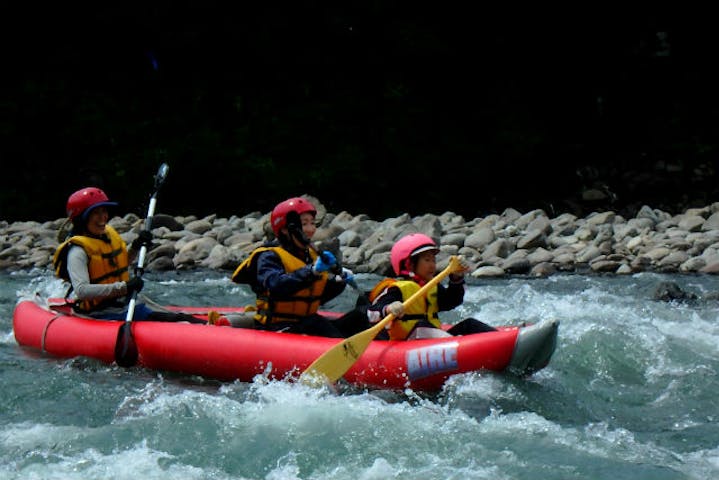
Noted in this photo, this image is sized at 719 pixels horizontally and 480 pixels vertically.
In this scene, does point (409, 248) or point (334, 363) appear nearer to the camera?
point (334, 363)

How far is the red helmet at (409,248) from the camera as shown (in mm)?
5270

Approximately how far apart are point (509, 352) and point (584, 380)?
2.93ft

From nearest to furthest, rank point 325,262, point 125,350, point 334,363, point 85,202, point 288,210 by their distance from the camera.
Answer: point 334,363 < point 325,262 < point 288,210 < point 125,350 < point 85,202

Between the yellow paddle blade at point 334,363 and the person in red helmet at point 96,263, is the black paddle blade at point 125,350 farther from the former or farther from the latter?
the yellow paddle blade at point 334,363

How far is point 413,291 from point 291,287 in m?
0.64

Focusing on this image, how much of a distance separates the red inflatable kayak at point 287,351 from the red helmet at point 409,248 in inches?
17.3

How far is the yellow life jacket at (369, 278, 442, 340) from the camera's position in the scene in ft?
17.2

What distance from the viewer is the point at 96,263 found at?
586cm

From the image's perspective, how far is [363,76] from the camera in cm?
1500

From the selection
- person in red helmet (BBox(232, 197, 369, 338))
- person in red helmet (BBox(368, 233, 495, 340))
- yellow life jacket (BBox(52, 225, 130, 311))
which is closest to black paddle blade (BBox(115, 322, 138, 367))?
yellow life jacket (BBox(52, 225, 130, 311))

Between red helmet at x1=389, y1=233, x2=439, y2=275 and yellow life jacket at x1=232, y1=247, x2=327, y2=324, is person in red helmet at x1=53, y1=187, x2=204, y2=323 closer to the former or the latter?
yellow life jacket at x1=232, y1=247, x2=327, y2=324

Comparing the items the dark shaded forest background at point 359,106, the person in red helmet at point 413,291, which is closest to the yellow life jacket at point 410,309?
the person in red helmet at point 413,291

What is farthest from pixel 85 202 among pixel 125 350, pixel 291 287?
pixel 291 287

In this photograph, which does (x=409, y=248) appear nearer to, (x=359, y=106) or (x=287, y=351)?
(x=287, y=351)
